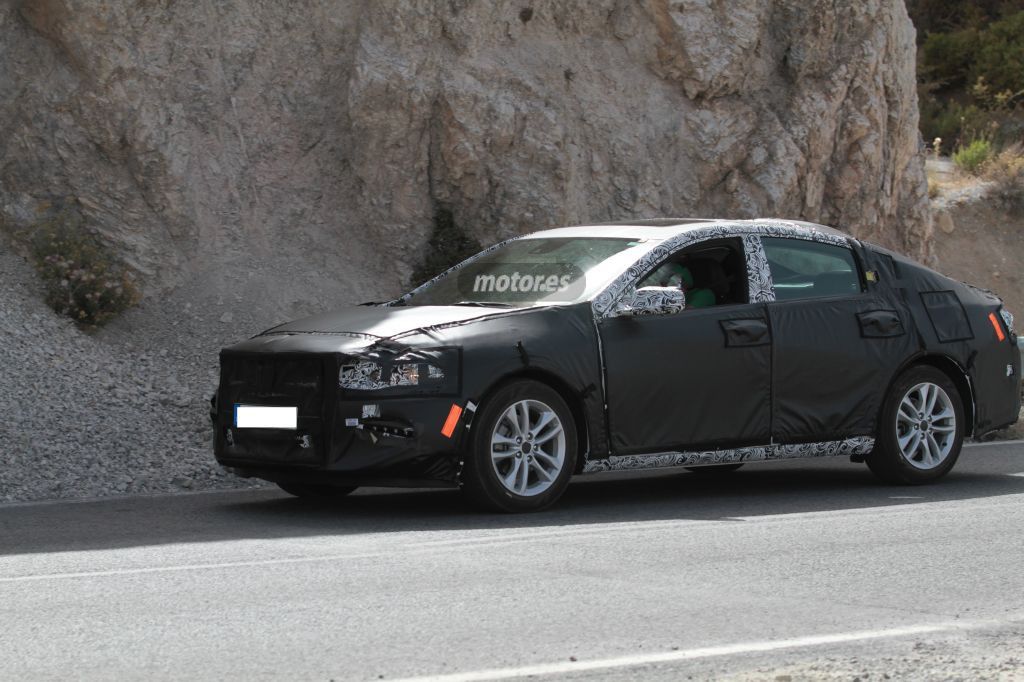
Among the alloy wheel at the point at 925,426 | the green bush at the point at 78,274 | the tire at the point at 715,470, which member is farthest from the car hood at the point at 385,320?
the green bush at the point at 78,274

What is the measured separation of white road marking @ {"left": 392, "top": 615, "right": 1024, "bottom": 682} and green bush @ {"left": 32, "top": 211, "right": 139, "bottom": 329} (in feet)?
32.5

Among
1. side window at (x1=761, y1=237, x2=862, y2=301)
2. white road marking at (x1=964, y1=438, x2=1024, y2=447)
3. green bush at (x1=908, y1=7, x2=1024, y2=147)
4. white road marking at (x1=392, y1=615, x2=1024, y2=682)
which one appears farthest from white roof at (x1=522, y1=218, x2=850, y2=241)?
green bush at (x1=908, y1=7, x2=1024, y2=147)

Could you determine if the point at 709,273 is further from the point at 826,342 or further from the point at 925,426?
the point at 925,426

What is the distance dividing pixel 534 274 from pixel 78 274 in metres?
6.10

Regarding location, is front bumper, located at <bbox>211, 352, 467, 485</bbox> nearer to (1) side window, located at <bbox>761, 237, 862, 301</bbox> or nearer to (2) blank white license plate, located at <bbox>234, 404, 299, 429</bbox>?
(2) blank white license plate, located at <bbox>234, 404, 299, 429</bbox>

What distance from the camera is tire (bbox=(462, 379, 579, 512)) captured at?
9.02 meters

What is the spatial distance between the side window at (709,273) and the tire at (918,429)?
1376 millimetres

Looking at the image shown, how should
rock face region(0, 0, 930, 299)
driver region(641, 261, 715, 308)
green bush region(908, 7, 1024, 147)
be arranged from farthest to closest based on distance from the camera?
green bush region(908, 7, 1024, 147)
rock face region(0, 0, 930, 299)
driver region(641, 261, 715, 308)

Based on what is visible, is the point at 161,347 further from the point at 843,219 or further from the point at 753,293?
the point at 843,219

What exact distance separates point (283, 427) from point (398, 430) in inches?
29.5

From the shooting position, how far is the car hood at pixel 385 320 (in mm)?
9266

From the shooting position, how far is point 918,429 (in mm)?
10844

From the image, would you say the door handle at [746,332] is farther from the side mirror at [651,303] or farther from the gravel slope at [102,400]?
the gravel slope at [102,400]

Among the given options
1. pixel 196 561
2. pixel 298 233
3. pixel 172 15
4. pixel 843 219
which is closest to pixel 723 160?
A: pixel 843 219
